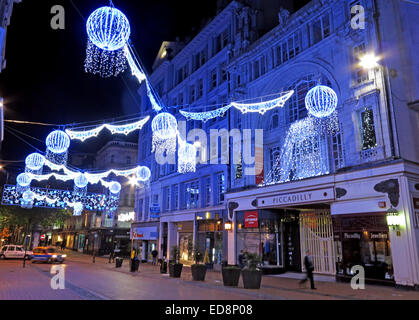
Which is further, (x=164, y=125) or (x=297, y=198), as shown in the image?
(x=297, y=198)

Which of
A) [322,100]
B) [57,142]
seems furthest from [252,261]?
[57,142]

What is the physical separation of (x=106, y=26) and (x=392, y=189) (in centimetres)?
1338

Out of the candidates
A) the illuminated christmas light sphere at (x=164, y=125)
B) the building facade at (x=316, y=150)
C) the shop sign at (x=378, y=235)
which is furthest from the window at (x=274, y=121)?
the illuminated christmas light sphere at (x=164, y=125)

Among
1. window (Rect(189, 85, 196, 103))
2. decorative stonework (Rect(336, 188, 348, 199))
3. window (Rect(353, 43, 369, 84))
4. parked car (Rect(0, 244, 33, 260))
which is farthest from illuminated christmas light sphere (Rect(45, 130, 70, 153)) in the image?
parked car (Rect(0, 244, 33, 260))

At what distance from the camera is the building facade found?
15.1m

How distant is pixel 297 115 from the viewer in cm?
2080

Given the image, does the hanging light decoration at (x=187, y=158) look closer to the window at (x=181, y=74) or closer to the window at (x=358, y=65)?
the window at (x=181, y=74)

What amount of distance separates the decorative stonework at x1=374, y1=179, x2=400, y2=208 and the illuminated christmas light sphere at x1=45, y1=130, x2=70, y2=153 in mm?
14732

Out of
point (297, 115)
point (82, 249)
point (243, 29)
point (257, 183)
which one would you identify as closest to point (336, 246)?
point (257, 183)

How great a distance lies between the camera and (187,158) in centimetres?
3022

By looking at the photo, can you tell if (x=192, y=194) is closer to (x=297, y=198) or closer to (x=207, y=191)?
(x=207, y=191)

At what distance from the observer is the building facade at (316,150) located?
49.4ft
